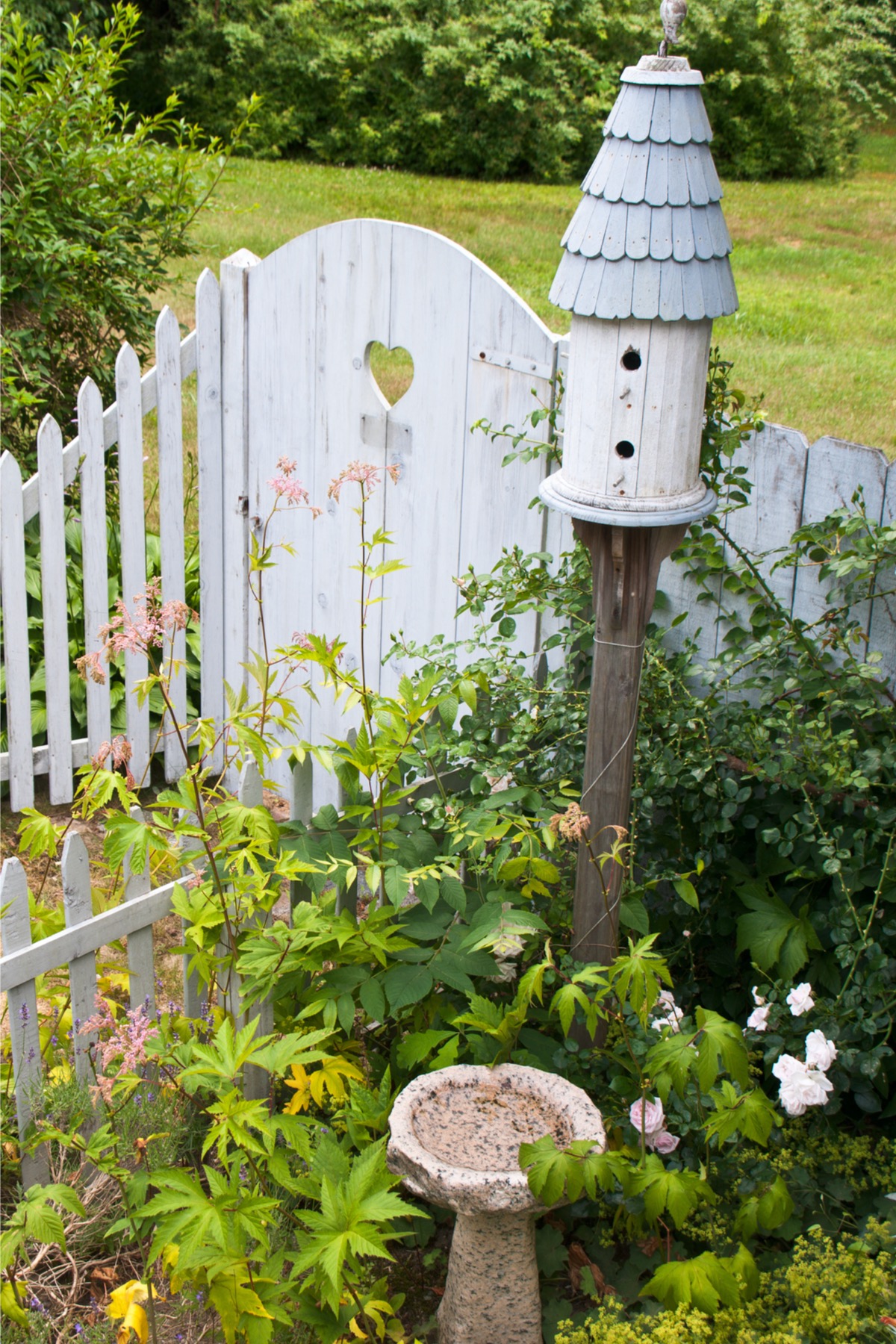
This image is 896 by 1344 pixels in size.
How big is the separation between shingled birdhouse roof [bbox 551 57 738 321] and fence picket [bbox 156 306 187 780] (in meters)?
2.04

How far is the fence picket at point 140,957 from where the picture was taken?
2.63 meters

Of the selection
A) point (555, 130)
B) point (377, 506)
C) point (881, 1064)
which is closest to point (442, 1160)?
point (881, 1064)

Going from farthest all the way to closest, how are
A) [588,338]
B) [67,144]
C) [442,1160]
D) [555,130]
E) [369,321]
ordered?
[555,130], [67,144], [369,321], [588,338], [442,1160]

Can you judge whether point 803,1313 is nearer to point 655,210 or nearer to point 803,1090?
point 803,1090

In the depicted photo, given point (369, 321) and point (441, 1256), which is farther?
point (369, 321)

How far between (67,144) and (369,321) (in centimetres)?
176

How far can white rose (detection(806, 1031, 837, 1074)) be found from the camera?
7.39ft

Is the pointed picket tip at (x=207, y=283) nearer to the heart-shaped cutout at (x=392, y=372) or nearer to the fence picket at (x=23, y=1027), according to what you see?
the fence picket at (x=23, y=1027)

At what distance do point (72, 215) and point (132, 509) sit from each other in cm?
137

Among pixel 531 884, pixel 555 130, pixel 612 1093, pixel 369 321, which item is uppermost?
pixel 555 130

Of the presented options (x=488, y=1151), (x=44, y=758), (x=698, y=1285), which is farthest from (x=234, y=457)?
(x=698, y=1285)

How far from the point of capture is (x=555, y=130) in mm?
13594

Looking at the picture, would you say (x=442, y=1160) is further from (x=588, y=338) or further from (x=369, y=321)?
(x=369, y=321)

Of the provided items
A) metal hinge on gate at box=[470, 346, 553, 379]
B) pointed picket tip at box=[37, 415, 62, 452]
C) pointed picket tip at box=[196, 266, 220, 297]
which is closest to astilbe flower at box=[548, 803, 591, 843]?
metal hinge on gate at box=[470, 346, 553, 379]
